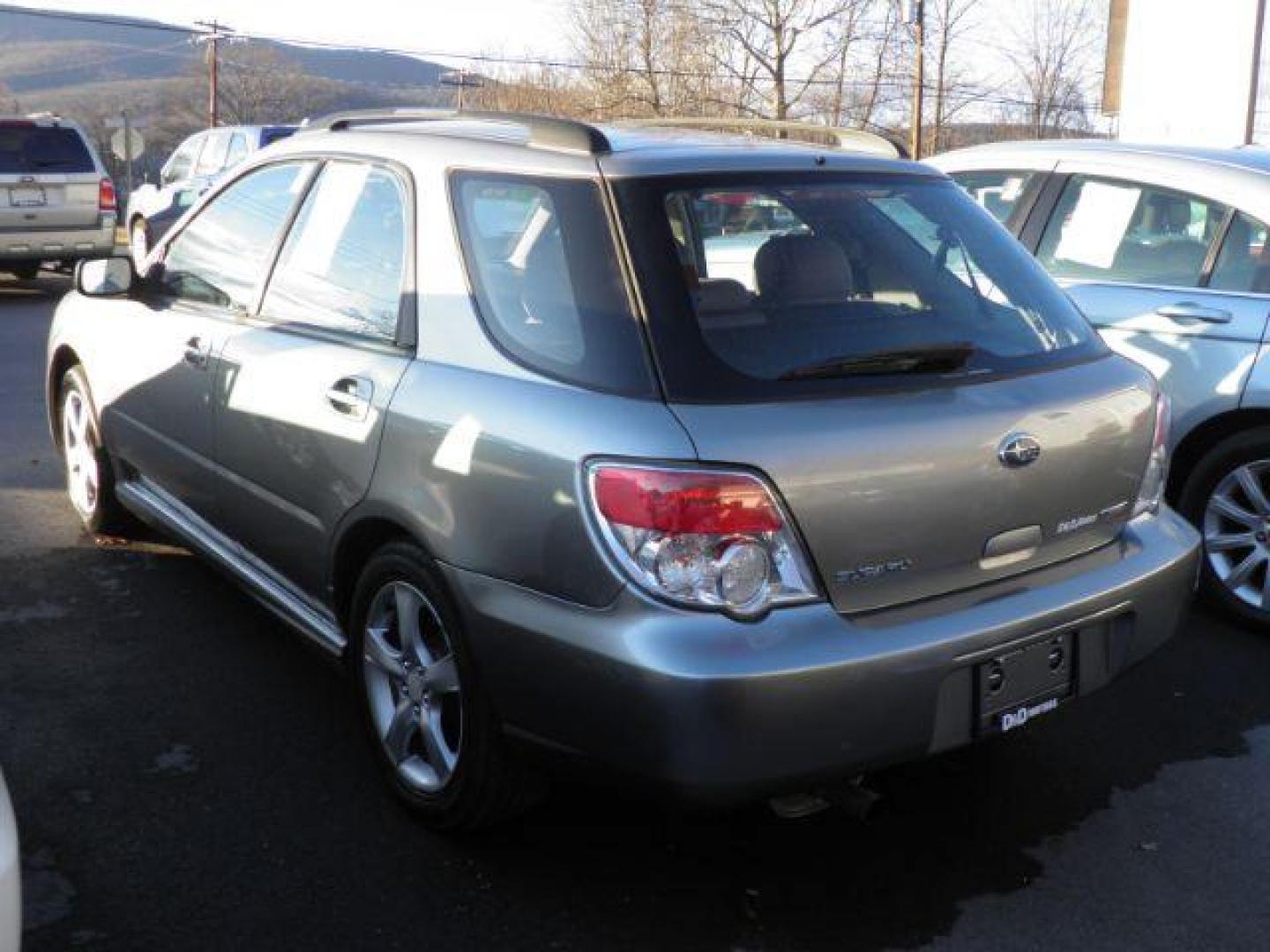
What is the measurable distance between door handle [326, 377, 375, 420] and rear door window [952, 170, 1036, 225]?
3087 millimetres

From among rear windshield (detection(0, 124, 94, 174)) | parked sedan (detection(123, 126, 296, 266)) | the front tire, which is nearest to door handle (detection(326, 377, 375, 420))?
the front tire

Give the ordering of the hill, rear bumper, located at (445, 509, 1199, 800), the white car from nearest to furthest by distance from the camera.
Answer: the white car → rear bumper, located at (445, 509, 1199, 800) → the hill

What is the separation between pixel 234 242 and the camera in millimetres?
4449

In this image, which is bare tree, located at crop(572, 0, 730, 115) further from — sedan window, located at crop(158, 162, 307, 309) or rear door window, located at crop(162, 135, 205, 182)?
sedan window, located at crop(158, 162, 307, 309)

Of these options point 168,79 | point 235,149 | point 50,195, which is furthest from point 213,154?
point 168,79

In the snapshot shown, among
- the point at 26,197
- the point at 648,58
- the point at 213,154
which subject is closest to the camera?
the point at 26,197

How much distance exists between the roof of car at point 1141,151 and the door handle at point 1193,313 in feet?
1.84

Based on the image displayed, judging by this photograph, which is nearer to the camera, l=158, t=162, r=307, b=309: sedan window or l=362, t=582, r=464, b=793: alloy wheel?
l=362, t=582, r=464, b=793: alloy wheel

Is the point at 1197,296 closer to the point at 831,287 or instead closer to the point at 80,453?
the point at 831,287

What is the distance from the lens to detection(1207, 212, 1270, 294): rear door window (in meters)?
4.86

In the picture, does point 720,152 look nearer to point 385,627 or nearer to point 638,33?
point 385,627

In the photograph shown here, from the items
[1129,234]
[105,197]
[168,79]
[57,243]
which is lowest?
[57,243]

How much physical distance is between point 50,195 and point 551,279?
44.1ft

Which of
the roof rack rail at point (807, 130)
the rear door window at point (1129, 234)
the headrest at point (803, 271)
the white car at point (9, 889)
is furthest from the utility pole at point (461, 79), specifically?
the white car at point (9, 889)
